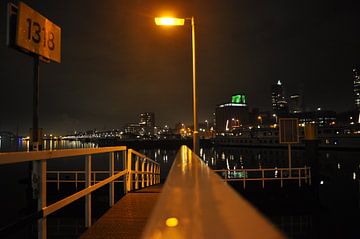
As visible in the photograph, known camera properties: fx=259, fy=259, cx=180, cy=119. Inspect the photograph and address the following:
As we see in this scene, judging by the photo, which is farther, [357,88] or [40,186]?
[357,88]

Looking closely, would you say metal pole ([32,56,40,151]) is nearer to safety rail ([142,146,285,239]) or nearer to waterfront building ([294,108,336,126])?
safety rail ([142,146,285,239])

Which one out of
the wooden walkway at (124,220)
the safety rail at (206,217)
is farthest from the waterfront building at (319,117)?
the safety rail at (206,217)

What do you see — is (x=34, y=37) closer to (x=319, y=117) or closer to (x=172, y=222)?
(x=172, y=222)

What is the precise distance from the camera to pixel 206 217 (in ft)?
3.55

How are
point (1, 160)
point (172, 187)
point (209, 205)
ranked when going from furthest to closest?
1. point (1, 160)
2. point (172, 187)
3. point (209, 205)

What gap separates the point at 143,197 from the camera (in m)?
6.84

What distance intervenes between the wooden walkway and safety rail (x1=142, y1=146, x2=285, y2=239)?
9.80 feet

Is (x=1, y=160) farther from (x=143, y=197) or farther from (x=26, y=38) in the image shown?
(x=143, y=197)

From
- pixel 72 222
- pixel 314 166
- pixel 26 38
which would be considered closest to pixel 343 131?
pixel 314 166

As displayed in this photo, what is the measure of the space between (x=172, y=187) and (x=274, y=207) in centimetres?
1504

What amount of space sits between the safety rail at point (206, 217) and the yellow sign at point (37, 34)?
199 inches

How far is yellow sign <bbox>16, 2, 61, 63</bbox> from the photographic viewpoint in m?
4.99

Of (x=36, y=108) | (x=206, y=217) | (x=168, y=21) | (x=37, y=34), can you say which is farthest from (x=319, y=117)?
(x=206, y=217)

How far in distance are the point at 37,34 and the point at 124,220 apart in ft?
13.7
